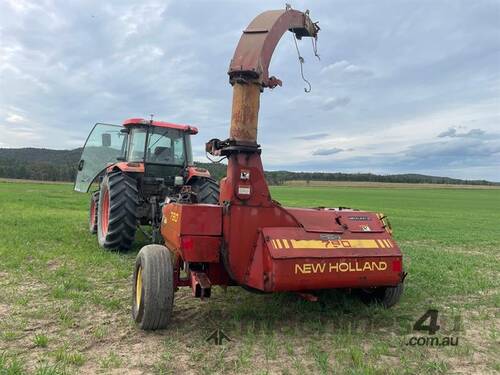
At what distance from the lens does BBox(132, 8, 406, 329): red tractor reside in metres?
4.35

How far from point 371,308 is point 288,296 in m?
1.04

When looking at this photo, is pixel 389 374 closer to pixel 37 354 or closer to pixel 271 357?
pixel 271 357

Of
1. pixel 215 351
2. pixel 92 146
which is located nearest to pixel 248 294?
pixel 215 351

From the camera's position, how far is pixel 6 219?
1282 centimetres

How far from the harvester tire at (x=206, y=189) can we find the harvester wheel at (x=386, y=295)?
3.84 metres

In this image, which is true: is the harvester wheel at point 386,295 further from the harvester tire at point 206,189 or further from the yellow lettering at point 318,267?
the harvester tire at point 206,189

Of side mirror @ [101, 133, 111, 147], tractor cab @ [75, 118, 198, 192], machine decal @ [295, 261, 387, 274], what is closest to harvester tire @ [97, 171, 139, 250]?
tractor cab @ [75, 118, 198, 192]

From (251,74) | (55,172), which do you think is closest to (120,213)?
(251,74)

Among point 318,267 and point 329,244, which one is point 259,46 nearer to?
point 329,244

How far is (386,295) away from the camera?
5.22 metres

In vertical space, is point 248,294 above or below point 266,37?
below

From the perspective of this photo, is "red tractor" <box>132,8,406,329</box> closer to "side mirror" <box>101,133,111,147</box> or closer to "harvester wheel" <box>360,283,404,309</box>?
"harvester wheel" <box>360,283,404,309</box>

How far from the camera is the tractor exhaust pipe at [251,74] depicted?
15.7ft

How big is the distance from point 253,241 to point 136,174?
16.0 feet
